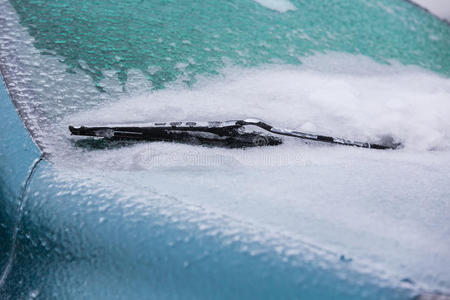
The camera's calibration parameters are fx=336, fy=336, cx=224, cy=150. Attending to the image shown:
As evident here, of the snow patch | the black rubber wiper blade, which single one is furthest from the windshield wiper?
the snow patch

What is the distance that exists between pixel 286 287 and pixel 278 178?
411mm

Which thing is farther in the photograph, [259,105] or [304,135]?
[259,105]

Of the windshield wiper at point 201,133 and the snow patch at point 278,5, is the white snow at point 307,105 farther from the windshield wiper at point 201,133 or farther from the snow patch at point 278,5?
the snow patch at point 278,5

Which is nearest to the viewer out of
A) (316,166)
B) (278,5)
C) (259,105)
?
(316,166)

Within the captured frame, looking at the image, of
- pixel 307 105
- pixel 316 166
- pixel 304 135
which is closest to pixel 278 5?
pixel 307 105

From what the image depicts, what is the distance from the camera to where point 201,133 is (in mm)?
1236

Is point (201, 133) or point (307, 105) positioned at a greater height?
point (307, 105)

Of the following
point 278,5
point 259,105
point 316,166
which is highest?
point 278,5

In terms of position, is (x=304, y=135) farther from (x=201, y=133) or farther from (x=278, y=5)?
(x=278, y=5)

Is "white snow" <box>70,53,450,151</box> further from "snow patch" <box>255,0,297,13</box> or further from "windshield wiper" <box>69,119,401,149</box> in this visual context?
"snow patch" <box>255,0,297,13</box>

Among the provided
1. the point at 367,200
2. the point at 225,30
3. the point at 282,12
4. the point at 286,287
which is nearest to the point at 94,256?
the point at 286,287

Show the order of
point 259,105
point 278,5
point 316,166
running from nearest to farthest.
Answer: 1. point 316,166
2. point 259,105
3. point 278,5

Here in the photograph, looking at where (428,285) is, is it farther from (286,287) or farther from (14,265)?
(14,265)

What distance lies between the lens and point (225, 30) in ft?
6.41
